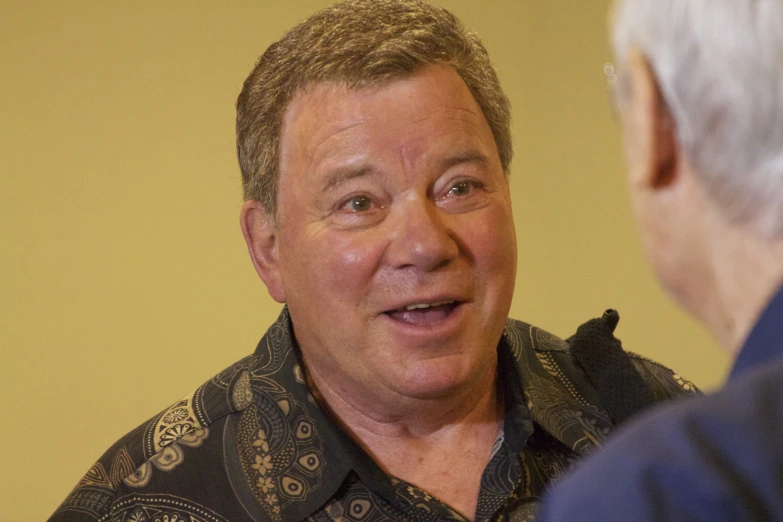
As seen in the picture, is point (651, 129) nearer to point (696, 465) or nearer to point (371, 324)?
point (696, 465)

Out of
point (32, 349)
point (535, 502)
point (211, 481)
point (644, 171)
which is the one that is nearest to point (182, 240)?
point (32, 349)

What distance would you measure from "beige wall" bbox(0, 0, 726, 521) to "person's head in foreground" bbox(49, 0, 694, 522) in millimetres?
886

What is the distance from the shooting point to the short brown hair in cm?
141

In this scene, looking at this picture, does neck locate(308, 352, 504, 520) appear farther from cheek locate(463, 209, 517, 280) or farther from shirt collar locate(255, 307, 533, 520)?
cheek locate(463, 209, 517, 280)

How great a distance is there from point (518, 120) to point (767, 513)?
2691 mm

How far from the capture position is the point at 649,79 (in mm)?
702

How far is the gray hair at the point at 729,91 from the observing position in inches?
25.0

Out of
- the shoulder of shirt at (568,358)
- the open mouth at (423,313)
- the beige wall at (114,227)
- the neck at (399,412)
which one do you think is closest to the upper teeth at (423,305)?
the open mouth at (423,313)

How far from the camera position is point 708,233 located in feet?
2.26

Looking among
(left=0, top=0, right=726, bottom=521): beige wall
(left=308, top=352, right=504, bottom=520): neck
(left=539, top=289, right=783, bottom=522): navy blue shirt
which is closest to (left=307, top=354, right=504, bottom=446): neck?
(left=308, top=352, right=504, bottom=520): neck

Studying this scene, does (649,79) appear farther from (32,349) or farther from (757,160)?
(32,349)

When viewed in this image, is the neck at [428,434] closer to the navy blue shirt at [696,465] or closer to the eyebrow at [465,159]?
the eyebrow at [465,159]

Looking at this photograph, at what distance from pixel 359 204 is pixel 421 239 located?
0.38ft

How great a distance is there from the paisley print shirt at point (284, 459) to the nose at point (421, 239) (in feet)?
0.88
